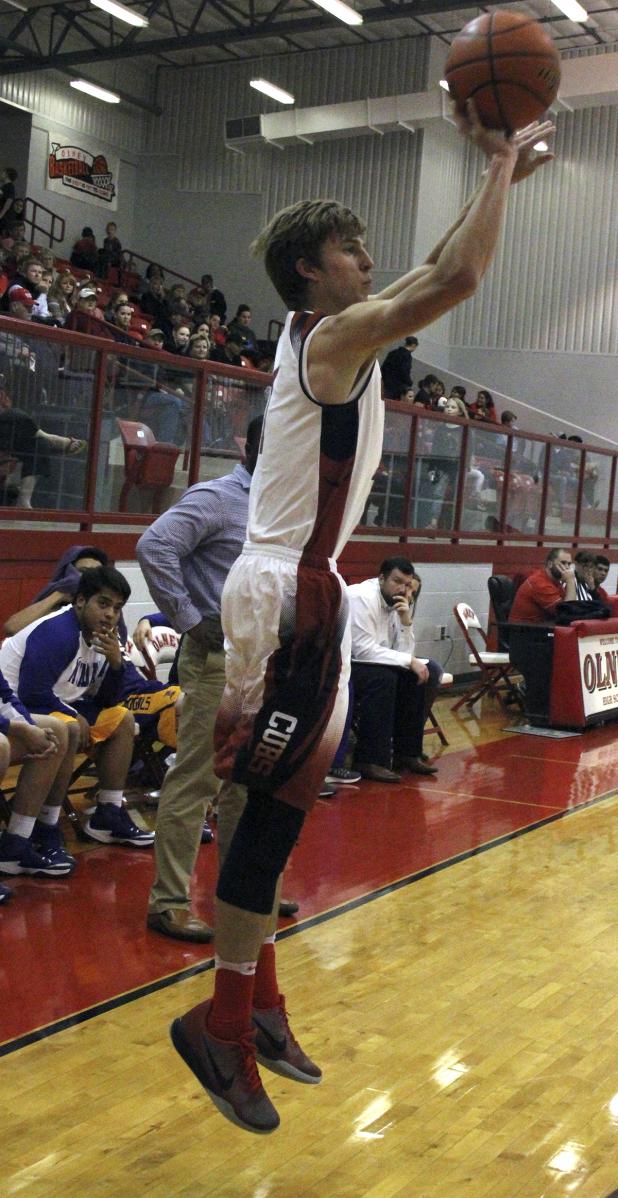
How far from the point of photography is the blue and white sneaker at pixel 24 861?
189 inches

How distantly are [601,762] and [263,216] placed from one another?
53.6 ft

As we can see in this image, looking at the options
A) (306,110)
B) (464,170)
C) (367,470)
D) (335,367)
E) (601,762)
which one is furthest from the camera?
(464,170)

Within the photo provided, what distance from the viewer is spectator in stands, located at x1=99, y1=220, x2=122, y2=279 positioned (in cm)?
2000

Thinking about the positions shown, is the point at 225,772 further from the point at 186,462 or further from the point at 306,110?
the point at 306,110

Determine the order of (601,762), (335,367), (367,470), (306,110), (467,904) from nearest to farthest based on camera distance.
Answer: (335,367)
(367,470)
(467,904)
(601,762)
(306,110)

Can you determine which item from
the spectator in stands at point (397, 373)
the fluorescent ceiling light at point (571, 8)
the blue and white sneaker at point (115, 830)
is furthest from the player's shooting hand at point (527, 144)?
the fluorescent ceiling light at point (571, 8)

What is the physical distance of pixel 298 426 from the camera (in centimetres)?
248

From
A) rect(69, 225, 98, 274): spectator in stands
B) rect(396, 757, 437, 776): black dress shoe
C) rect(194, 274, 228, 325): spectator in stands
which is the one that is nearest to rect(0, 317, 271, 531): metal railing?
rect(396, 757, 437, 776): black dress shoe

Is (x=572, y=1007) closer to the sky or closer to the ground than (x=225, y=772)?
closer to the ground

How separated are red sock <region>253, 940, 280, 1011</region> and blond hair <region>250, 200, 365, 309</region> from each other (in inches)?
52.6

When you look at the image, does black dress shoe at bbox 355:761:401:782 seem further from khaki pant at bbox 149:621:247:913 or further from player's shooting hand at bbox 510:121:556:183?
player's shooting hand at bbox 510:121:556:183

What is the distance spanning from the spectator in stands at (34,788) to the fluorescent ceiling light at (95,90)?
58.8ft

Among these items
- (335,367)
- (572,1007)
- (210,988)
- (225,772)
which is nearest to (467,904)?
(572,1007)

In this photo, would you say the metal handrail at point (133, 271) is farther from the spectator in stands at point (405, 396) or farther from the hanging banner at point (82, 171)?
the spectator in stands at point (405, 396)
